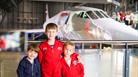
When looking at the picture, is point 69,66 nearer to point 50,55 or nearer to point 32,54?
point 50,55

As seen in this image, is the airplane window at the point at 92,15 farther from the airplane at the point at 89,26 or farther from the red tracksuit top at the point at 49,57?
the red tracksuit top at the point at 49,57

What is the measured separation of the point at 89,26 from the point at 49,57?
1000cm

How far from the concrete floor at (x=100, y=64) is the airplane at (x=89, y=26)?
26.0 ft

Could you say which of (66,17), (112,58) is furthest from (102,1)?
(112,58)

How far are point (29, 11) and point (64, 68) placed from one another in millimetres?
14760

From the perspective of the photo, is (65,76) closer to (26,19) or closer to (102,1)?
(102,1)

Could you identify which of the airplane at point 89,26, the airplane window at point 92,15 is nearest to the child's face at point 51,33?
the airplane at point 89,26

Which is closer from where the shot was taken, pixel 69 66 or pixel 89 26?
pixel 69 66

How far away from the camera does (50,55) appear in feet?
11.9

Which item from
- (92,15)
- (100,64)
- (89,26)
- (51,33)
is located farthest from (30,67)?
(92,15)

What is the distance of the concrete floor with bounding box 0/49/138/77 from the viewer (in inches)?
187

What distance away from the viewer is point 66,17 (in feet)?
46.2

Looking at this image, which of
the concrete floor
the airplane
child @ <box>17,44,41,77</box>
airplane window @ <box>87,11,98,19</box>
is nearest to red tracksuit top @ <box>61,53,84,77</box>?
child @ <box>17,44,41,77</box>

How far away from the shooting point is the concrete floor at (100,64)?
476 centimetres
